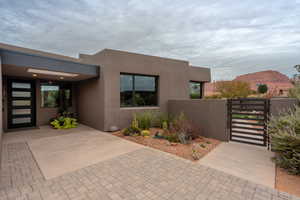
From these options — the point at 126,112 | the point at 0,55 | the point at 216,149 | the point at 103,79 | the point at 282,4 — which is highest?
the point at 282,4

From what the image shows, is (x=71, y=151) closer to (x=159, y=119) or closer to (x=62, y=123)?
(x=62, y=123)

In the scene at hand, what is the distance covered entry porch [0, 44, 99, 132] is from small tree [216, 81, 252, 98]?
1196 cm

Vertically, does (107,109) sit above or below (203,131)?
above

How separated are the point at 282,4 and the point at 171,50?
25.1 ft

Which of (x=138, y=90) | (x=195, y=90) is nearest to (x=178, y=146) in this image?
(x=138, y=90)

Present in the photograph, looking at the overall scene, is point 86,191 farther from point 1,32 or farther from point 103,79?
point 1,32

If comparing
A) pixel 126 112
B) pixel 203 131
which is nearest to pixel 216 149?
pixel 203 131

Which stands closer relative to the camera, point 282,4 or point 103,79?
point 282,4

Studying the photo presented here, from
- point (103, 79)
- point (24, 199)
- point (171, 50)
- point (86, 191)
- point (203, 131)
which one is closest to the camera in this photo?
point (24, 199)

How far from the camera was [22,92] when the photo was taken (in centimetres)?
721

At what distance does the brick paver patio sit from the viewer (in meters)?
2.15

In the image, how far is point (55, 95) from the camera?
8.23 m

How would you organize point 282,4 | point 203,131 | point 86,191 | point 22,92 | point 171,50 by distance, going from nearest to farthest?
point 86,191
point 282,4
point 203,131
point 22,92
point 171,50

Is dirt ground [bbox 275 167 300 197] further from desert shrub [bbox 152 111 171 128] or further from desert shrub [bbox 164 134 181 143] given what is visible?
desert shrub [bbox 152 111 171 128]
